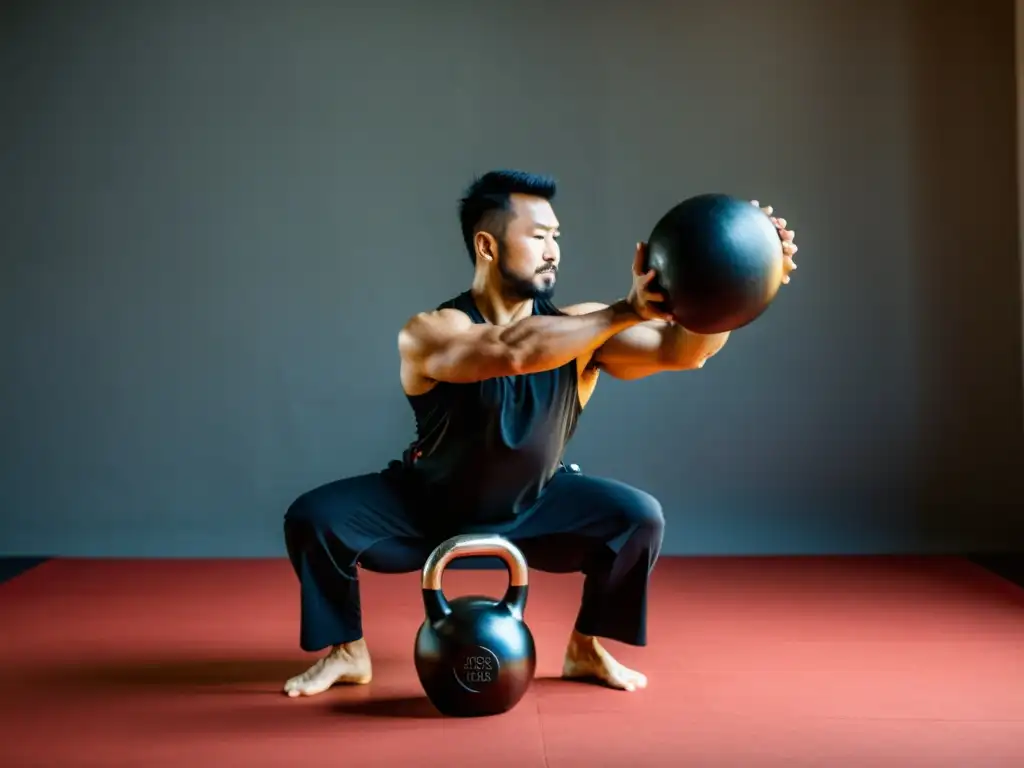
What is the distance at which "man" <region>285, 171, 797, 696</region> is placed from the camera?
2.67 m

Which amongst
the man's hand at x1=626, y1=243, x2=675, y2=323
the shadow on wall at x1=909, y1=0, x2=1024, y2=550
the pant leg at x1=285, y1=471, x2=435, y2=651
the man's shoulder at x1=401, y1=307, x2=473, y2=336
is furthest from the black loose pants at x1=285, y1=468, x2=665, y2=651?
the shadow on wall at x1=909, y1=0, x2=1024, y2=550

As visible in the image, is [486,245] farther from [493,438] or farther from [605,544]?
[605,544]

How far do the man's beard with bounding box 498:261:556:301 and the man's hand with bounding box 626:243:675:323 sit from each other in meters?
0.43

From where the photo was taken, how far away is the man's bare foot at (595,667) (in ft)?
9.03

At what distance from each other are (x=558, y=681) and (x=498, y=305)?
91cm

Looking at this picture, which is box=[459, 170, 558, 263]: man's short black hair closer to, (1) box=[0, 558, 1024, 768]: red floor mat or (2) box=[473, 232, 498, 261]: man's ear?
(2) box=[473, 232, 498, 261]: man's ear

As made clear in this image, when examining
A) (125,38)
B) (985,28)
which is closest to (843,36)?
(985,28)

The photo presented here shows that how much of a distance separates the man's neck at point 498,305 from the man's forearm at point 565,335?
0.35 metres

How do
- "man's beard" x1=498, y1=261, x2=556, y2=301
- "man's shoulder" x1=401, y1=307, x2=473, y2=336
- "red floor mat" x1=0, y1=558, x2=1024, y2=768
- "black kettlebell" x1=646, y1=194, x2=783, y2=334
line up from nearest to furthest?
"black kettlebell" x1=646, y1=194, x2=783, y2=334 → "red floor mat" x1=0, y1=558, x2=1024, y2=768 → "man's shoulder" x1=401, y1=307, x2=473, y2=336 → "man's beard" x1=498, y1=261, x2=556, y2=301

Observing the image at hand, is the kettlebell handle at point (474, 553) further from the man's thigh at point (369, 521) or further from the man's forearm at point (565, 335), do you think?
the man's forearm at point (565, 335)

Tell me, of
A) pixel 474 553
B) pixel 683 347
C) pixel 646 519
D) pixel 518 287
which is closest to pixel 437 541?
pixel 474 553

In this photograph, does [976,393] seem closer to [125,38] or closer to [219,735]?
[219,735]

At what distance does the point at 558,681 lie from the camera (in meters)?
2.81

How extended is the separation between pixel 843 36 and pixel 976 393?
1.50 m
